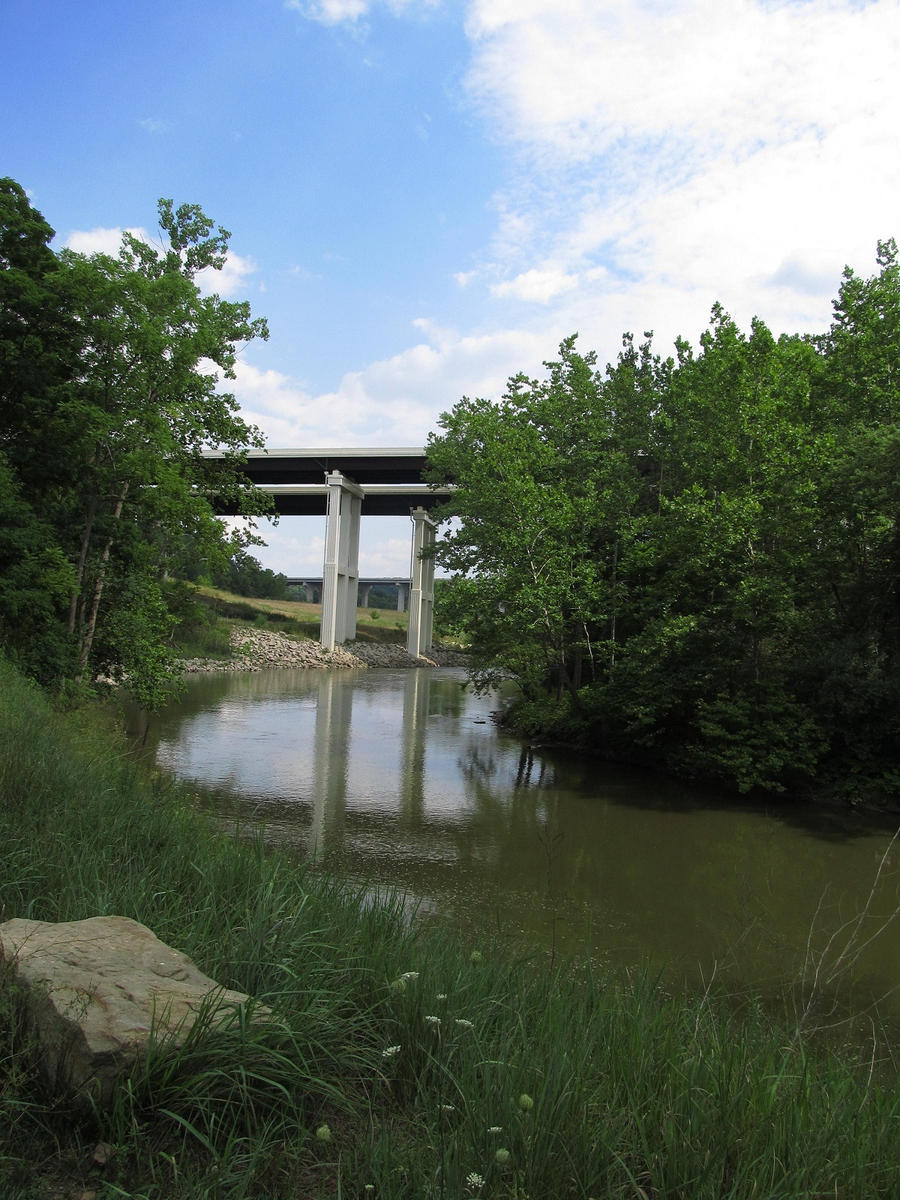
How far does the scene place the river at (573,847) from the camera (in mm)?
8117

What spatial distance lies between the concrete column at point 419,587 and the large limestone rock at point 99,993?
60561 mm

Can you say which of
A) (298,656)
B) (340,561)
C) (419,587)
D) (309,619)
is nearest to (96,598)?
(298,656)

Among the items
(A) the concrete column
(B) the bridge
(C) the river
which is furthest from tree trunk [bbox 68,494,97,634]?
(A) the concrete column

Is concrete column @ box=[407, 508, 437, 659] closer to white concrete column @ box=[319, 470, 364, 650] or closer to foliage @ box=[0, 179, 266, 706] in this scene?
white concrete column @ box=[319, 470, 364, 650]

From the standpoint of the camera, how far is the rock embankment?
47.2 m

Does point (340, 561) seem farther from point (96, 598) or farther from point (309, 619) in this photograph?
point (96, 598)

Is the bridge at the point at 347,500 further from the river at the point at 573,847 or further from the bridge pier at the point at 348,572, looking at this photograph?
the river at the point at 573,847

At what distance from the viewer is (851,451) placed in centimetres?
1520

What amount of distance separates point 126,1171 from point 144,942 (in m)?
1.00

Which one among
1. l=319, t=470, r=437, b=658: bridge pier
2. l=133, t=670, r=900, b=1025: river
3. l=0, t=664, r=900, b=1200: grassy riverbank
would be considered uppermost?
l=319, t=470, r=437, b=658: bridge pier

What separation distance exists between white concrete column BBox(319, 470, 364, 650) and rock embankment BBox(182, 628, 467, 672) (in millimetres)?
1262

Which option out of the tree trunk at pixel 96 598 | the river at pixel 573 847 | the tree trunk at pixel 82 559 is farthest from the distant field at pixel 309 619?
the tree trunk at pixel 82 559

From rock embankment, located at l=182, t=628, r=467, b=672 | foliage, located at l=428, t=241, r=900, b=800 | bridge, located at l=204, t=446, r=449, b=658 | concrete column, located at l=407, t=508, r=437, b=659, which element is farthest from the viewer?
concrete column, located at l=407, t=508, r=437, b=659

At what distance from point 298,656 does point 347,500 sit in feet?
41.9
